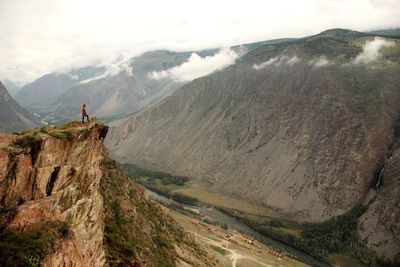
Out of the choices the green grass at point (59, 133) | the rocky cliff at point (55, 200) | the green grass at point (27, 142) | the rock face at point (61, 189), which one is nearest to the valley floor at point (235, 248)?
the rocky cliff at point (55, 200)

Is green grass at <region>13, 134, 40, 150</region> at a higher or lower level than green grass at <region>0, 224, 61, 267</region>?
higher

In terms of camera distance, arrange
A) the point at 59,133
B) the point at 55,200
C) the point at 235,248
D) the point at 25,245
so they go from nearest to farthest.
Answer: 1. the point at 25,245
2. the point at 55,200
3. the point at 59,133
4. the point at 235,248

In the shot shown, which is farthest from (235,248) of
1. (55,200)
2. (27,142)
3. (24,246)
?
(24,246)

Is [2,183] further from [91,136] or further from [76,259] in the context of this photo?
[91,136]

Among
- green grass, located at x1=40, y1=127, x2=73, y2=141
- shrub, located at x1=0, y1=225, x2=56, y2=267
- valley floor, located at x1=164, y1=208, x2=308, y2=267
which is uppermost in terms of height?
green grass, located at x1=40, y1=127, x2=73, y2=141

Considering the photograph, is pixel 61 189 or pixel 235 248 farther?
pixel 235 248

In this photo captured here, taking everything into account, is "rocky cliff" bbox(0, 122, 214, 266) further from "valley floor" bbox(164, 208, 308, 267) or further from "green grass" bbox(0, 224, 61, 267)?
"valley floor" bbox(164, 208, 308, 267)

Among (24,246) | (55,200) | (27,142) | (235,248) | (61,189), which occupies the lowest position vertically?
(235,248)

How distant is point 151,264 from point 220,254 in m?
72.7

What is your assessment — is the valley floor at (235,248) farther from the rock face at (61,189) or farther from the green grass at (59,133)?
the green grass at (59,133)

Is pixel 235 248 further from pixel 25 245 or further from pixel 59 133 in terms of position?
pixel 25 245

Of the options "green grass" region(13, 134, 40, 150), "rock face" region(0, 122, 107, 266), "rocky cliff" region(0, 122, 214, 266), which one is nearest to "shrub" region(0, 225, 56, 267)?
"rocky cliff" region(0, 122, 214, 266)

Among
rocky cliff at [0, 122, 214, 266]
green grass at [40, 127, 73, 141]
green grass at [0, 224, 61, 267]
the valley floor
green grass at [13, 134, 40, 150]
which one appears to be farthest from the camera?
the valley floor

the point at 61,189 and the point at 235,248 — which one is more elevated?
the point at 61,189
